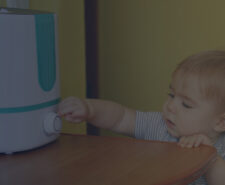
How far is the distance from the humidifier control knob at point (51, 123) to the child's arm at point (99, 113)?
0.04 m

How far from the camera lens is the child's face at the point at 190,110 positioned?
857 mm

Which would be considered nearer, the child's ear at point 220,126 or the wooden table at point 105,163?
the wooden table at point 105,163

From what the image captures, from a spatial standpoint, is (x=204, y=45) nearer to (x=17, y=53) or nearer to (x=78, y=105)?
(x=78, y=105)

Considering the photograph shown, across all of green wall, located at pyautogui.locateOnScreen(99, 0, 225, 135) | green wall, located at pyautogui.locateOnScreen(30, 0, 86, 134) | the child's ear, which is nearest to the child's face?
the child's ear

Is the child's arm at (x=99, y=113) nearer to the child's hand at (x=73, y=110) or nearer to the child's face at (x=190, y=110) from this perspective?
the child's hand at (x=73, y=110)

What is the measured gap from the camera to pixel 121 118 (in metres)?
0.96

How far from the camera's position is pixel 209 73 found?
0.85m

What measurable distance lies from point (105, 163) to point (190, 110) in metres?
0.27

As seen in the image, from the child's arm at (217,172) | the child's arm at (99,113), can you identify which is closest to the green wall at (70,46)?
the child's arm at (99,113)

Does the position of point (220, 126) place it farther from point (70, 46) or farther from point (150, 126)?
point (70, 46)

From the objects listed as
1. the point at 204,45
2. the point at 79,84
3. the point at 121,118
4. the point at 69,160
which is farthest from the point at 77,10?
the point at 69,160

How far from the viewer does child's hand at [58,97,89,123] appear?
0.80 m

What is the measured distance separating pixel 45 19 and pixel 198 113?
37 centimetres

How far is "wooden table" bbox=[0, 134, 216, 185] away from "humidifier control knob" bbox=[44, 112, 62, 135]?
0.03m
